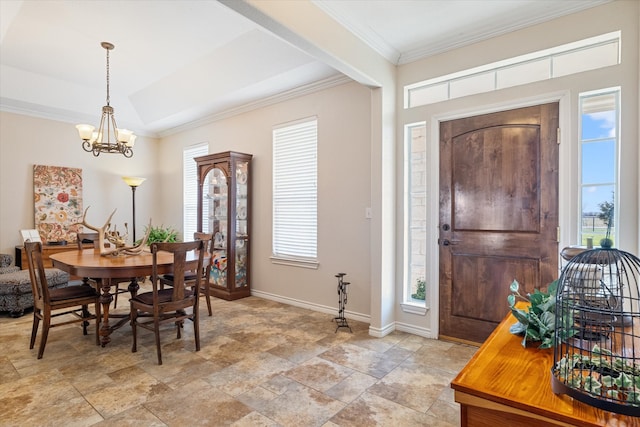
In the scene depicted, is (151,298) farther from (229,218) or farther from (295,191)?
(295,191)

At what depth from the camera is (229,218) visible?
4.75m

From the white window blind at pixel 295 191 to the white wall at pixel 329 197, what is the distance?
11 centimetres

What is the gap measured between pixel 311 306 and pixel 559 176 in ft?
9.61

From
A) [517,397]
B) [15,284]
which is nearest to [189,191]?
[15,284]

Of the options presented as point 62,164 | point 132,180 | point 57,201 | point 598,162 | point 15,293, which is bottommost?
point 15,293

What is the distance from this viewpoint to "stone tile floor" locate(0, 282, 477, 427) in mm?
2055

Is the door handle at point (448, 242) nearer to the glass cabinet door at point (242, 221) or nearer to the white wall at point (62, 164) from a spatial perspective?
the glass cabinet door at point (242, 221)

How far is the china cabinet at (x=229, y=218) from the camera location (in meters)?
4.73

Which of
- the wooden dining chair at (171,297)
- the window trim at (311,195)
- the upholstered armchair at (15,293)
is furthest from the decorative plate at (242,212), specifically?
the upholstered armchair at (15,293)

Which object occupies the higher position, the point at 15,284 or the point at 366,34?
the point at 366,34

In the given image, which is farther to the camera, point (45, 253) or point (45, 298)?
point (45, 253)

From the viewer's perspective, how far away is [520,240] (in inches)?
113

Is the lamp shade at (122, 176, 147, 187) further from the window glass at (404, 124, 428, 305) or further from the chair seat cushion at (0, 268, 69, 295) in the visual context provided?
the window glass at (404, 124, 428, 305)

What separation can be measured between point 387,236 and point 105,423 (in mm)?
2609
